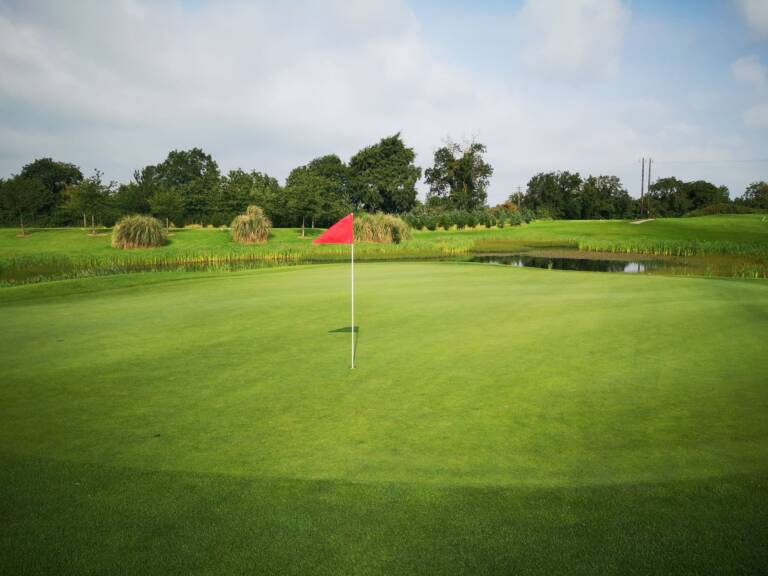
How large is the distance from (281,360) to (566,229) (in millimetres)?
52755

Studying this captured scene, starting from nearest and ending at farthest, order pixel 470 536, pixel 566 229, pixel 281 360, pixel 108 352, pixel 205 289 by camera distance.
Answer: pixel 470 536, pixel 281 360, pixel 108 352, pixel 205 289, pixel 566 229

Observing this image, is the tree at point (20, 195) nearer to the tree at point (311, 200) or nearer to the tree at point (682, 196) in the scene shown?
the tree at point (311, 200)

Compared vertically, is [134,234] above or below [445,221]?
below

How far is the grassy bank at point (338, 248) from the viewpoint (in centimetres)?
2840

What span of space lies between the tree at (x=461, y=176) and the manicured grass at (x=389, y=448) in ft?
266

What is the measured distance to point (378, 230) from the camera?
42.1 meters

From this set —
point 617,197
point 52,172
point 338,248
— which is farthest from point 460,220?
point 52,172

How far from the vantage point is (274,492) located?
367 cm

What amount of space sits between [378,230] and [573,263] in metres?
15.8

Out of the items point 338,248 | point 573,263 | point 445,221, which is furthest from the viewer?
point 445,221

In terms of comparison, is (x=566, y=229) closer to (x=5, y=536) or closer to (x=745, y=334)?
(x=745, y=334)

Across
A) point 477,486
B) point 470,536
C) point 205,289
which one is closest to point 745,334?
point 477,486

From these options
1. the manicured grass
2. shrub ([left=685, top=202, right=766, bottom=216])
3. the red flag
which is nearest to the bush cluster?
shrub ([left=685, top=202, right=766, bottom=216])

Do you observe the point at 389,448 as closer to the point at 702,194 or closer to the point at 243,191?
the point at 243,191
